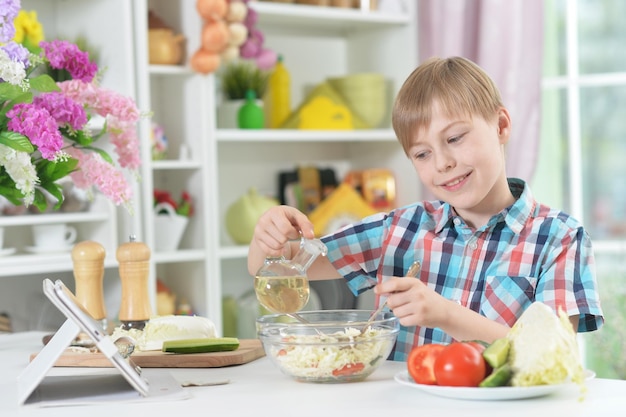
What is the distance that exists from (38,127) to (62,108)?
12cm

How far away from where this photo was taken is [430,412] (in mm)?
1172

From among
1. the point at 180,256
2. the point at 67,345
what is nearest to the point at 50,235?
the point at 180,256

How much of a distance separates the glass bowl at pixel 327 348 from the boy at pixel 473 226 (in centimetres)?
23

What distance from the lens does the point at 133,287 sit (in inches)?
72.4

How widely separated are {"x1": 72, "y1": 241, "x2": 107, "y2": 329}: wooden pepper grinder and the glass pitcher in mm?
499

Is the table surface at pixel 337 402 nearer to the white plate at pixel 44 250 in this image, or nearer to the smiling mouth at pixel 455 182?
the smiling mouth at pixel 455 182

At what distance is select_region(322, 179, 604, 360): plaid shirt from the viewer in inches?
64.5

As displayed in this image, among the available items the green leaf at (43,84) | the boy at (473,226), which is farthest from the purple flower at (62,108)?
the boy at (473,226)

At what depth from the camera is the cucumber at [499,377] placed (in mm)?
1200

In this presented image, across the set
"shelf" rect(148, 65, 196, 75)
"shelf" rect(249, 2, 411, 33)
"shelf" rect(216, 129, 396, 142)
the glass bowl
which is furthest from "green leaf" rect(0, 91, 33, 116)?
"shelf" rect(249, 2, 411, 33)

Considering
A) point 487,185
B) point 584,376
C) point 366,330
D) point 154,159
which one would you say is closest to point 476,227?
point 487,185

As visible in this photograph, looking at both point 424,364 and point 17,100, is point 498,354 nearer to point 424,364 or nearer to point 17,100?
point 424,364

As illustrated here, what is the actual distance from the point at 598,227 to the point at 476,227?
1811 millimetres

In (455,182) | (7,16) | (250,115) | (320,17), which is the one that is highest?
(320,17)
